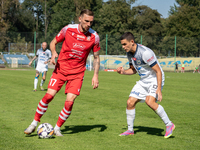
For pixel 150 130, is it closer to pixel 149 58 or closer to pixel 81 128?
pixel 81 128

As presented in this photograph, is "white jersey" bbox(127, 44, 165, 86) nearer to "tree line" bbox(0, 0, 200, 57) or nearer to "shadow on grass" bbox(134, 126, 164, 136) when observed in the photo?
"shadow on grass" bbox(134, 126, 164, 136)

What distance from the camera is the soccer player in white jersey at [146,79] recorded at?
521cm

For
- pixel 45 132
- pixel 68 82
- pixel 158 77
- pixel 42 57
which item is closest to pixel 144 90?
pixel 158 77

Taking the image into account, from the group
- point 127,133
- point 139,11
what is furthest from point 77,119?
point 139,11

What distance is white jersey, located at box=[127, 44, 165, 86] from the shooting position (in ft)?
17.1

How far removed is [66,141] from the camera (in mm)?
4938

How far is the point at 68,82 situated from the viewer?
17.9ft

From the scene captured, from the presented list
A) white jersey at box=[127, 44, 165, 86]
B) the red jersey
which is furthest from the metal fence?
white jersey at box=[127, 44, 165, 86]

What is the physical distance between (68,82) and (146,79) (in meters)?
1.59

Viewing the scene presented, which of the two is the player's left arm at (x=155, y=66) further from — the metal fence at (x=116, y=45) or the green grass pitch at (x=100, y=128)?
the metal fence at (x=116, y=45)

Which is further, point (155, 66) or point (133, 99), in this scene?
point (133, 99)

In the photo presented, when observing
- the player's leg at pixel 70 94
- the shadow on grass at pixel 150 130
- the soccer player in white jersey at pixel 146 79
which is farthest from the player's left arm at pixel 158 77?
the player's leg at pixel 70 94

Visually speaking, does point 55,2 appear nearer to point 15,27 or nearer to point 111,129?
point 15,27

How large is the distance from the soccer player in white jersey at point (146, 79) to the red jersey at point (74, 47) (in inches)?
26.8
